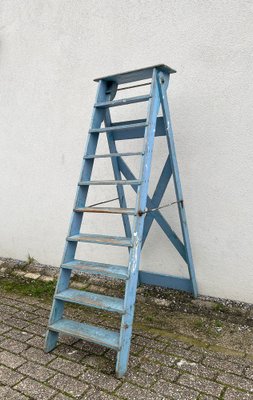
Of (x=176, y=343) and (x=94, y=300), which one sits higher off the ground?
(x=94, y=300)

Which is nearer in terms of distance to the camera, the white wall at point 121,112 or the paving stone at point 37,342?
the paving stone at point 37,342

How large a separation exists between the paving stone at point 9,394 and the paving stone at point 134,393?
2.02ft

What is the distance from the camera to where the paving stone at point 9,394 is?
220cm

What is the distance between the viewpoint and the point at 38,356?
2650mm

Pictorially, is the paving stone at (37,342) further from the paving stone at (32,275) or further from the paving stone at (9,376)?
the paving stone at (32,275)

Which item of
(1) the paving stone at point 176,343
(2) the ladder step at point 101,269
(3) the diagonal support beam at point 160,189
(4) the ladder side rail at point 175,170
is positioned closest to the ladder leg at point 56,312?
(2) the ladder step at point 101,269

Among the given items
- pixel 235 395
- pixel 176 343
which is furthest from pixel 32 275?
pixel 235 395

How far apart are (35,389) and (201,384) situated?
109 cm

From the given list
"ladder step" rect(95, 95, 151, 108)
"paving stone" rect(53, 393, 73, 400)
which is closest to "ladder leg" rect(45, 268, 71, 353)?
"paving stone" rect(53, 393, 73, 400)

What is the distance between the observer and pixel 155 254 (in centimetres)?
366

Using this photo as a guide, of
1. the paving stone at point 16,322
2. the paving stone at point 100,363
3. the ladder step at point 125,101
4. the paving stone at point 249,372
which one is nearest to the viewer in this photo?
the paving stone at point 249,372

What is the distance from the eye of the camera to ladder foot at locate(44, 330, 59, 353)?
268 centimetres

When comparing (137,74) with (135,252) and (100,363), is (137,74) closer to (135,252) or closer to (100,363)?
(135,252)

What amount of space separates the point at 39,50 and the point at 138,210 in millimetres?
2948
